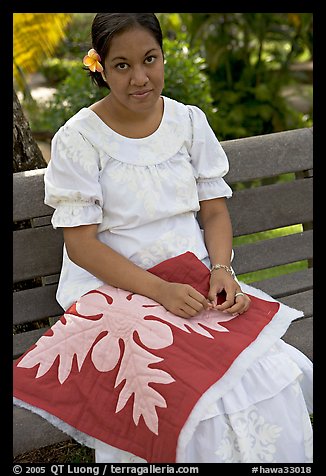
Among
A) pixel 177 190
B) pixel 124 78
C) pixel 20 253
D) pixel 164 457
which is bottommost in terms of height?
pixel 164 457

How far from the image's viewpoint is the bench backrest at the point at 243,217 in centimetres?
305

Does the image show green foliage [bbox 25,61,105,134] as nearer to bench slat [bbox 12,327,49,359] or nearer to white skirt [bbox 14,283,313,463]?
bench slat [bbox 12,327,49,359]

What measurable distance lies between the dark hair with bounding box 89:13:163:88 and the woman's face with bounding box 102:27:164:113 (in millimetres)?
16

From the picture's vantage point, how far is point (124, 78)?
2656 mm

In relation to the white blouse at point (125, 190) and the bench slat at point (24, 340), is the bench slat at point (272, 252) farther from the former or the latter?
the bench slat at point (24, 340)

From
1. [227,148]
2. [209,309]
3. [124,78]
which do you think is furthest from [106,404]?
[227,148]

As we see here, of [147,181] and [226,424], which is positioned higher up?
[147,181]

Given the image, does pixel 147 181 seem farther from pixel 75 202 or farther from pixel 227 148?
pixel 227 148

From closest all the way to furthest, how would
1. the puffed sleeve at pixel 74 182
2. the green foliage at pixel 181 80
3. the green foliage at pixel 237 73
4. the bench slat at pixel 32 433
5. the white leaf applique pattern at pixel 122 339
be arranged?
the white leaf applique pattern at pixel 122 339 < the bench slat at pixel 32 433 < the puffed sleeve at pixel 74 182 < the green foliage at pixel 181 80 < the green foliage at pixel 237 73

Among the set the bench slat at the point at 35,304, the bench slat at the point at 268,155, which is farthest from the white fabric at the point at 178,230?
the bench slat at the point at 268,155

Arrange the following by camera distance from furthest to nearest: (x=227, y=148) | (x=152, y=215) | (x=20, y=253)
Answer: (x=227, y=148) → (x=20, y=253) → (x=152, y=215)

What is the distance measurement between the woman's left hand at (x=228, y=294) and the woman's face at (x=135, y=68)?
61 cm

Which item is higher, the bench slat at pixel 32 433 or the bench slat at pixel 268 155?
the bench slat at pixel 268 155

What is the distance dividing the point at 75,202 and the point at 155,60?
0.53m
